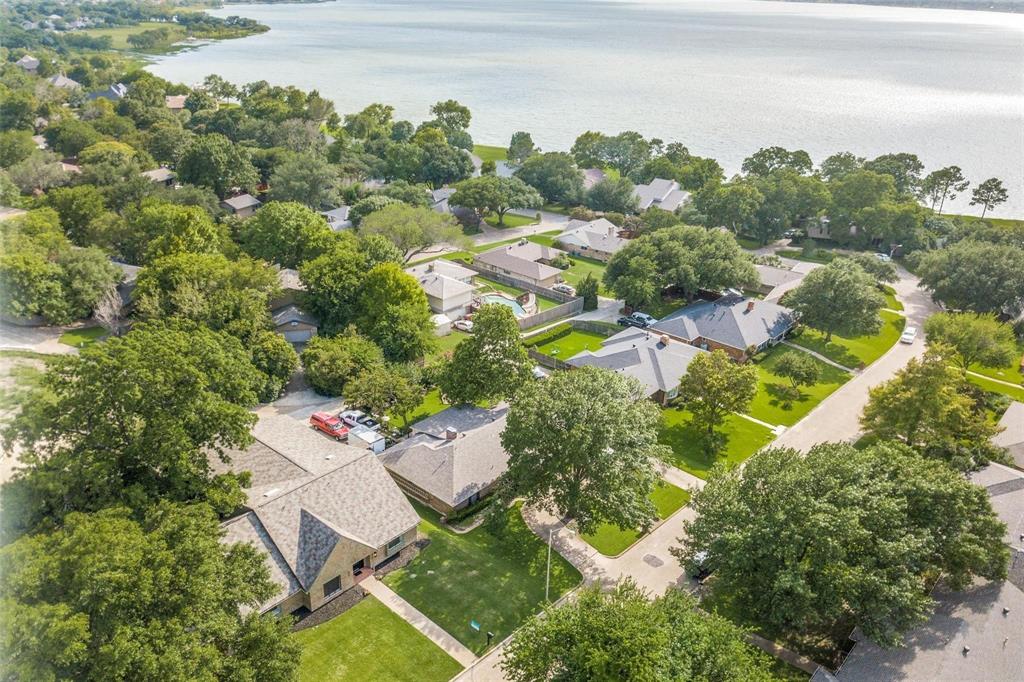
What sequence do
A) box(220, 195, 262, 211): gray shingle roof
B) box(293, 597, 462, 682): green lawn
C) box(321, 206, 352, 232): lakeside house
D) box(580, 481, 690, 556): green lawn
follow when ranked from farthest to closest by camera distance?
box(220, 195, 262, 211): gray shingle roof < box(321, 206, 352, 232): lakeside house < box(580, 481, 690, 556): green lawn < box(293, 597, 462, 682): green lawn

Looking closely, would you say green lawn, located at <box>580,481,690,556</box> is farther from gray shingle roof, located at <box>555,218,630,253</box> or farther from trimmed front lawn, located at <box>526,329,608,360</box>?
gray shingle roof, located at <box>555,218,630,253</box>

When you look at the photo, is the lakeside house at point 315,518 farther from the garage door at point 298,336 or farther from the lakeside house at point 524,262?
the lakeside house at point 524,262

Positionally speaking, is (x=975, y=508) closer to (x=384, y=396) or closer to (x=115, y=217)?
(x=384, y=396)

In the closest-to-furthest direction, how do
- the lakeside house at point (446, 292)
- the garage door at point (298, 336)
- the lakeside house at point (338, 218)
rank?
the garage door at point (298, 336)
the lakeside house at point (446, 292)
the lakeside house at point (338, 218)

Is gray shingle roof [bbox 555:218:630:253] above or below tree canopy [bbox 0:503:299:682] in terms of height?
below

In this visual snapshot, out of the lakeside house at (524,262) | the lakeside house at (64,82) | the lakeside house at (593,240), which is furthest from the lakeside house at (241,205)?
the lakeside house at (64,82)

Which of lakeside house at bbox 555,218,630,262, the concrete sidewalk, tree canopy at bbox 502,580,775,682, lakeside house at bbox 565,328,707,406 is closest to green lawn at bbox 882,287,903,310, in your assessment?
lakeside house at bbox 565,328,707,406

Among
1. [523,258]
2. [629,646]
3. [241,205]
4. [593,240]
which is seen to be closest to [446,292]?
[523,258]
